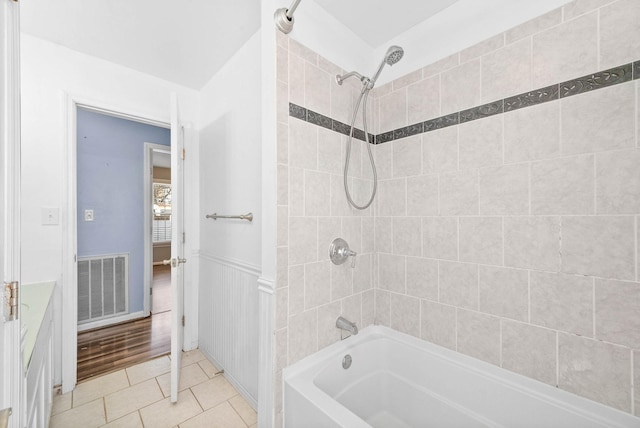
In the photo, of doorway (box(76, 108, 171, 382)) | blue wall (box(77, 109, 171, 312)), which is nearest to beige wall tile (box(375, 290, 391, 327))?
doorway (box(76, 108, 171, 382))

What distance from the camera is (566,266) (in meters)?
1.06

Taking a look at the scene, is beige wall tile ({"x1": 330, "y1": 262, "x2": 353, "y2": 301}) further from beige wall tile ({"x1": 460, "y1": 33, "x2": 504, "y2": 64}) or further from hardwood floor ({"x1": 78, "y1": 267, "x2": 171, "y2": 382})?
hardwood floor ({"x1": 78, "y1": 267, "x2": 171, "y2": 382})

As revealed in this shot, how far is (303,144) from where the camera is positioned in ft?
4.36

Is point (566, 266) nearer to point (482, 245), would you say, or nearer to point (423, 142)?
point (482, 245)

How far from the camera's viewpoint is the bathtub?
102 cm

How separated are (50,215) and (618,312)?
3041 millimetres

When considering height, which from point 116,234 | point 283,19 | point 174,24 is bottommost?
point 116,234

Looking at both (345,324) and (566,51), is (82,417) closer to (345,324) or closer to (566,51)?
(345,324)

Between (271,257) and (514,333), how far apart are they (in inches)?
46.3

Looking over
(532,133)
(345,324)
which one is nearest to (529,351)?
(345,324)

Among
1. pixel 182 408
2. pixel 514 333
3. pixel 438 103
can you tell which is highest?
pixel 438 103

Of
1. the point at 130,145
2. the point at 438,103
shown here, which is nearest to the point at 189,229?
the point at 130,145

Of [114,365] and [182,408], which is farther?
[114,365]

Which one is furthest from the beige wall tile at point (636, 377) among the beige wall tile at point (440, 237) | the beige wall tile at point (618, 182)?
the beige wall tile at point (440, 237)
